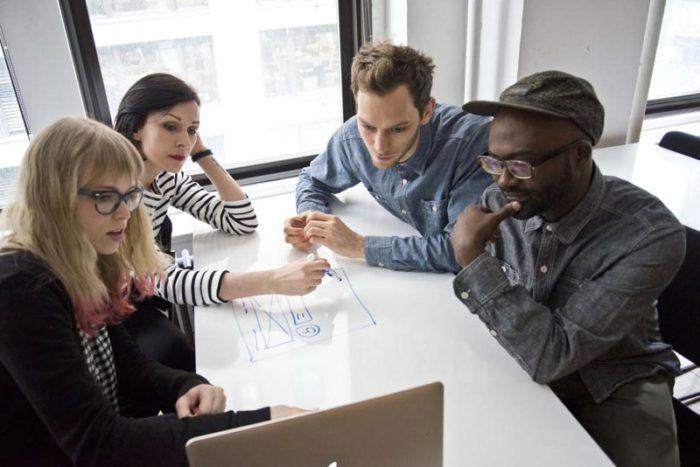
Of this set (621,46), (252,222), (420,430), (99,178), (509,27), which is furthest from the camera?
(621,46)

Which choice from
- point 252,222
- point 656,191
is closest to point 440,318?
point 252,222

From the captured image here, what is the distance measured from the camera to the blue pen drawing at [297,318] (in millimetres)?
1137

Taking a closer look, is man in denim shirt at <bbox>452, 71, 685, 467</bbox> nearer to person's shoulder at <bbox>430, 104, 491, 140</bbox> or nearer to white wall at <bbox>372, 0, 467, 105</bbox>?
person's shoulder at <bbox>430, 104, 491, 140</bbox>

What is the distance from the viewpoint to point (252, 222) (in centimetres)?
167

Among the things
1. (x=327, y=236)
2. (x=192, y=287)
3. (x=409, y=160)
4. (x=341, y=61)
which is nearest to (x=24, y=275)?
(x=192, y=287)

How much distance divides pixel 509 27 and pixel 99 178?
1743 millimetres

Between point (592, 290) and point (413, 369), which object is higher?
point (592, 290)

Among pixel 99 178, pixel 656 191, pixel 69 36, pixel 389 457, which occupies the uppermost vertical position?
pixel 69 36

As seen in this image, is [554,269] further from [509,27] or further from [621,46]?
[621,46]

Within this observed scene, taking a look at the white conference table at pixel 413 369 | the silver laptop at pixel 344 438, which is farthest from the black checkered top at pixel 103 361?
the silver laptop at pixel 344 438

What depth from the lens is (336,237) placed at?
1473mm

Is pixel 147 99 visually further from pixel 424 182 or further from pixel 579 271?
pixel 579 271

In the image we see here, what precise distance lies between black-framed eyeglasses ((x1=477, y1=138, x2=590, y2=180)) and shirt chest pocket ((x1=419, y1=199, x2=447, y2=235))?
17.9 inches

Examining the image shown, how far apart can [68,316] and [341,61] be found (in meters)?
1.76
